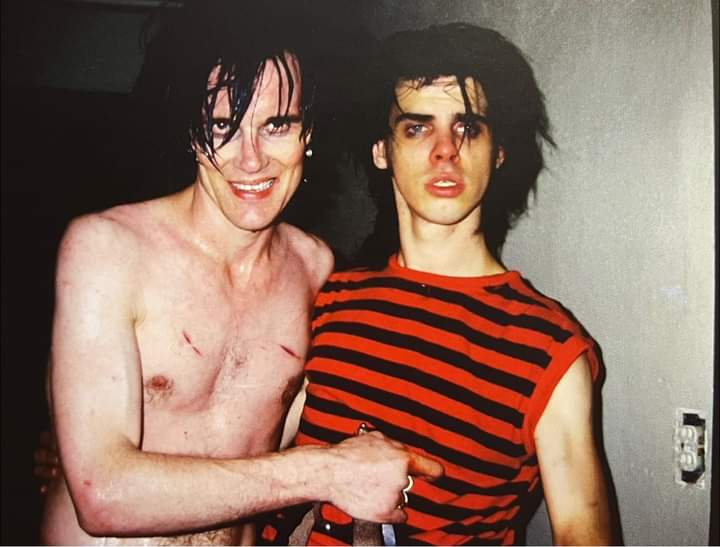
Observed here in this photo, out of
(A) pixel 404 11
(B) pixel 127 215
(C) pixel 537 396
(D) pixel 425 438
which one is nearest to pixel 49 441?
(B) pixel 127 215

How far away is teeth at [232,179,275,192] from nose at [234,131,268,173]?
0.02m

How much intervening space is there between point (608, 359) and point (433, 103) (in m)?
0.35

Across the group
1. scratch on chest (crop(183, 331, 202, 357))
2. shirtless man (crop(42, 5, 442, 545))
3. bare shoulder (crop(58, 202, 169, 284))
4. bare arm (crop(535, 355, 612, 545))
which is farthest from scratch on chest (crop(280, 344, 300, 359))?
bare arm (crop(535, 355, 612, 545))

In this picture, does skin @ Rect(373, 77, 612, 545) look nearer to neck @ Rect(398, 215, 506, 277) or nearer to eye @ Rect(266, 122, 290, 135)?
neck @ Rect(398, 215, 506, 277)

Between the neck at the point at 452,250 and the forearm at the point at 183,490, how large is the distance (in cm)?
26

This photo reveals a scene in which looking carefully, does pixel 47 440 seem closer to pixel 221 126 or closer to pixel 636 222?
pixel 221 126

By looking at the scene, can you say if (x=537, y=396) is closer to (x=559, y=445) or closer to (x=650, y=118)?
(x=559, y=445)

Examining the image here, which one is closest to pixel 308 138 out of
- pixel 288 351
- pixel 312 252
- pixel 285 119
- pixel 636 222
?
pixel 285 119

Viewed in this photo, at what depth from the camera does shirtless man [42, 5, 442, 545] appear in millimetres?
716

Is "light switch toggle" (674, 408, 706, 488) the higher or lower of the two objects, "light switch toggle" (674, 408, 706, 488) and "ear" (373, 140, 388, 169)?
the lower

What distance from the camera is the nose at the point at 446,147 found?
77cm


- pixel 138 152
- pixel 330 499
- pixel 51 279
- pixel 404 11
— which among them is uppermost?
pixel 404 11

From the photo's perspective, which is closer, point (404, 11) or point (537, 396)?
point (537, 396)

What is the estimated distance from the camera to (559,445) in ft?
2.32
